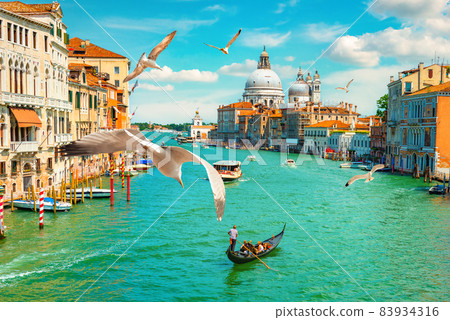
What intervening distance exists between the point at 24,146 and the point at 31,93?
5.52 feet

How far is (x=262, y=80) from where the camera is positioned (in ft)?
302

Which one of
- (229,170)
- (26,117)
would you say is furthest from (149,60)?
(229,170)

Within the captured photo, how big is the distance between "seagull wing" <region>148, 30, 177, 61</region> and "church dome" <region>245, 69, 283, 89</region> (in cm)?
8688

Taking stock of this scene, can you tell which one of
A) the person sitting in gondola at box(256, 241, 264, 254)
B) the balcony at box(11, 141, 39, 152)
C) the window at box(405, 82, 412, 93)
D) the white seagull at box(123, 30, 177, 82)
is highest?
the window at box(405, 82, 412, 93)

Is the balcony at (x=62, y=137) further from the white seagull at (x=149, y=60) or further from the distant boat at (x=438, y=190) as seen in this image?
the distant boat at (x=438, y=190)

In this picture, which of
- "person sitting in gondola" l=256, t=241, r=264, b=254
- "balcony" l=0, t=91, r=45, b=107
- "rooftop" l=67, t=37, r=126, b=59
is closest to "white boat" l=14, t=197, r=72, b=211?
"balcony" l=0, t=91, r=45, b=107

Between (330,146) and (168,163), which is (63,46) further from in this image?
(330,146)

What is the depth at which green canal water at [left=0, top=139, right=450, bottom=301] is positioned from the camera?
25.6ft

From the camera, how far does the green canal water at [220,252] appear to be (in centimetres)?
781

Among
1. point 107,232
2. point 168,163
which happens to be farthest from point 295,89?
point 168,163

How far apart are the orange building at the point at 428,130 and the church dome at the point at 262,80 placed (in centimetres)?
6512

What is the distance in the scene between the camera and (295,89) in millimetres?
85062

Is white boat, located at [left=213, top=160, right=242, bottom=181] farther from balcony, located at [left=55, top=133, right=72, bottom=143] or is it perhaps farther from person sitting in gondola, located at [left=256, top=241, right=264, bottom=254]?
person sitting in gondola, located at [left=256, top=241, right=264, bottom=254]

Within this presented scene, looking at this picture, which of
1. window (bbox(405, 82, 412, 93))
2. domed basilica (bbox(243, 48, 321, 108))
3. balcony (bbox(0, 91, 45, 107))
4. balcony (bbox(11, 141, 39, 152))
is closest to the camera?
balcony (bbox(0, 91, 45, 107))
